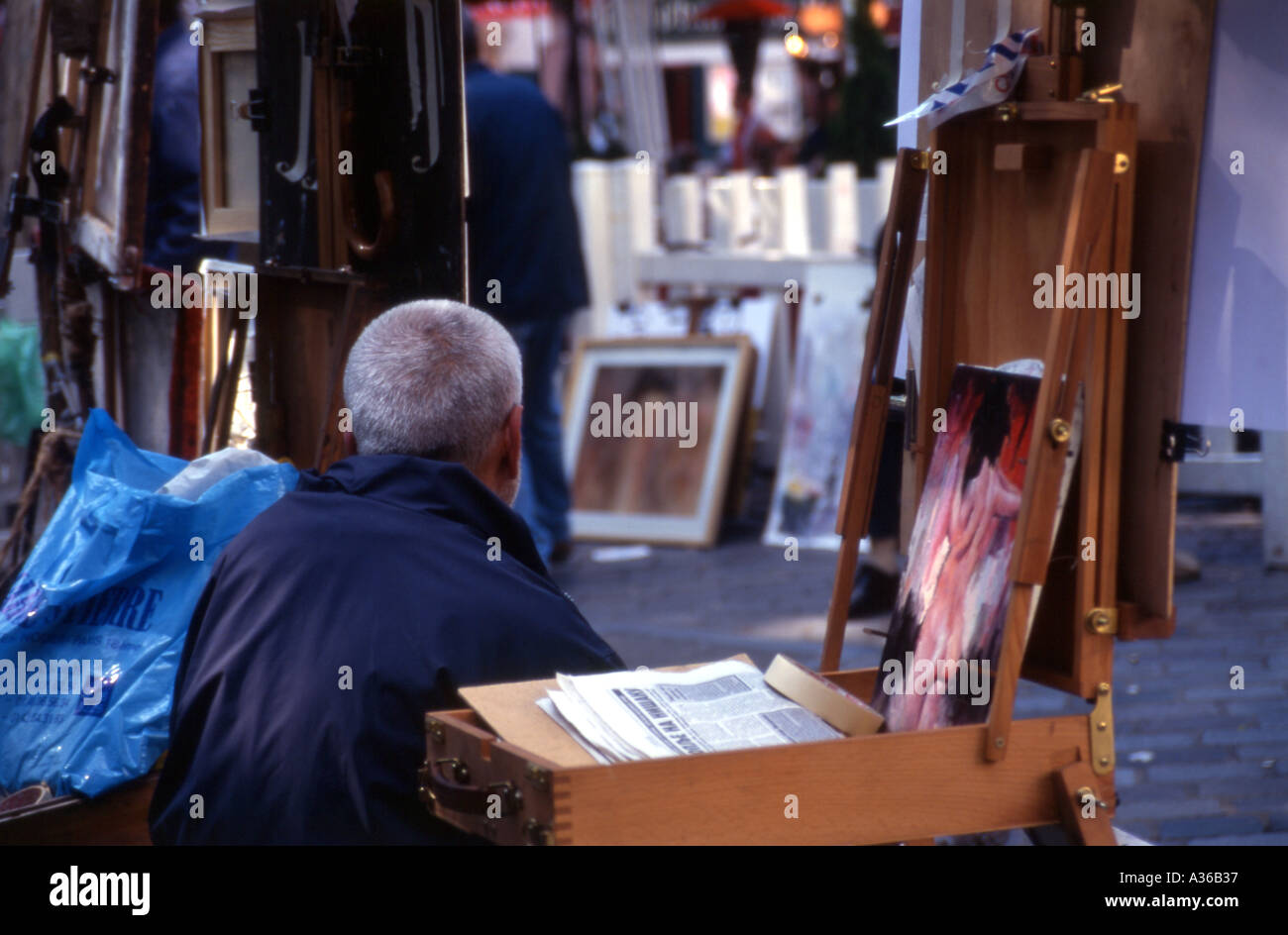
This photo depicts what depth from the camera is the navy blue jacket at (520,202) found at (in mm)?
5965

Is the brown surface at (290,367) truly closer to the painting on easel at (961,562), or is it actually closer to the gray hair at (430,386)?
the gray hair at (430,386)

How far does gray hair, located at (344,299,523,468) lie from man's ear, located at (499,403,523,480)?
0.06 feet

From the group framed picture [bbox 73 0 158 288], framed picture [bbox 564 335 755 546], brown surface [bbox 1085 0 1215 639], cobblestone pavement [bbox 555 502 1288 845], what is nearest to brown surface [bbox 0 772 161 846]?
framed picture [bbox 73 0 158 288]

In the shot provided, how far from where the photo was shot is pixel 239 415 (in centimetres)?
342

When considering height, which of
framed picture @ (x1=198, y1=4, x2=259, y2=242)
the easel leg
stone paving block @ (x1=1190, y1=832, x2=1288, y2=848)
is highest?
framed picture @ (x1=198, y1=4, x2=259, y2=242)

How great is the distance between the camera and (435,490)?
2.16 metres

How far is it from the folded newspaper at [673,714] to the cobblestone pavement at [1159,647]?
0.45 m

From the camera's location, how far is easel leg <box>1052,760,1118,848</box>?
193cm

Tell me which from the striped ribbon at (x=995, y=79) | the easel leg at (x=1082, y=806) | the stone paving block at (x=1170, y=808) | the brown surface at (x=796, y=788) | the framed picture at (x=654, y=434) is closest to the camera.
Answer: the brown surface at (x=796, y=788)

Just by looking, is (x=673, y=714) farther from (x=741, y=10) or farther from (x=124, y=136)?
(x=741, y=10)

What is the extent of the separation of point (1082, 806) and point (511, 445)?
94cm

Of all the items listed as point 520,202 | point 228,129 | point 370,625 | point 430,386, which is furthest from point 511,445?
point 520,202

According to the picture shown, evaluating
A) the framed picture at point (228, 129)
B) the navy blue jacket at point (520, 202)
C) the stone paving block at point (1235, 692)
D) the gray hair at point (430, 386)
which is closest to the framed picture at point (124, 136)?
the framed picture at point (228, 129)

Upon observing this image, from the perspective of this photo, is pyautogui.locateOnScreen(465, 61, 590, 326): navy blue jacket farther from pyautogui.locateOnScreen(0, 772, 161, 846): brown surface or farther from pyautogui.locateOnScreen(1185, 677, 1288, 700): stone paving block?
pyautogui.locateOnScreen(0, 772, 161, 846): brown surface
